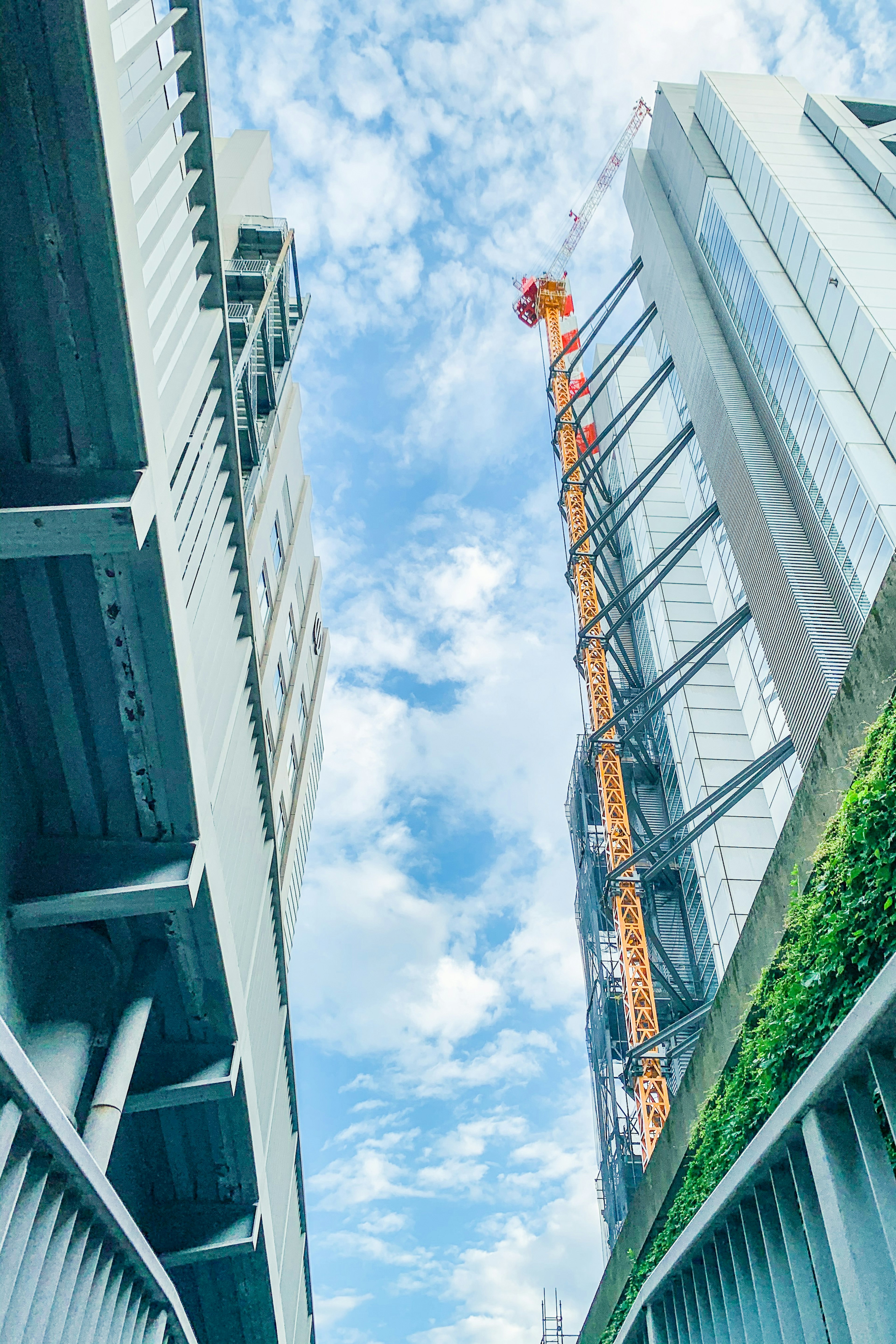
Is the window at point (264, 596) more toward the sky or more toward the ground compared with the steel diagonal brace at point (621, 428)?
more toward the ground

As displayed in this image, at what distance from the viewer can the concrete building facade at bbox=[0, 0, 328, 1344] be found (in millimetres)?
4207

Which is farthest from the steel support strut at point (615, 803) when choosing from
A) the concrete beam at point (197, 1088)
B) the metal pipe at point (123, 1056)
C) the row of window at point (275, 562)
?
the metal pipe at point (123, 1056)

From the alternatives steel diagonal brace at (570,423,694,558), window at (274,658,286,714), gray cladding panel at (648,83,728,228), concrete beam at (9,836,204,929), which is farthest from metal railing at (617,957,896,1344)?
gray cladding panel at (648,83,728,228)

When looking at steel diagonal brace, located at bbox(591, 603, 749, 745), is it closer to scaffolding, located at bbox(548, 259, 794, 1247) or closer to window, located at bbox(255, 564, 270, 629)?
scaffolding, located at bbox(548, 259, 794, 1247)

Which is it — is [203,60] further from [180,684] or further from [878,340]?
[878,340]

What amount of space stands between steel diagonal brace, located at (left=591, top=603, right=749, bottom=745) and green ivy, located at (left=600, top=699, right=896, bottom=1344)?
27995 mm

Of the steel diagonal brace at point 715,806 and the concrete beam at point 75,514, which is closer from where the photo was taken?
the concrete beam at point 75,514

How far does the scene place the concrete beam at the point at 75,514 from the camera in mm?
4652

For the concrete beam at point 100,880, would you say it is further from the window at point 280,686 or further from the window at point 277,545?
the window at point 280,686

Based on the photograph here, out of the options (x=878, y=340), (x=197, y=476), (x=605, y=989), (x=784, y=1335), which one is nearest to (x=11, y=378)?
(x=197, y=476)

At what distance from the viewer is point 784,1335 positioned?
12.1 ft

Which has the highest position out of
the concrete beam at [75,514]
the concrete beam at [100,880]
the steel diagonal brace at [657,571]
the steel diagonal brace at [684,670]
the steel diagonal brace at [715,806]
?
the steel diagonal brace at [657,571]

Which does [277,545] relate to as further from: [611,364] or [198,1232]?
[611,364]

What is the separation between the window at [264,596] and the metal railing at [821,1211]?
71.7 feet
